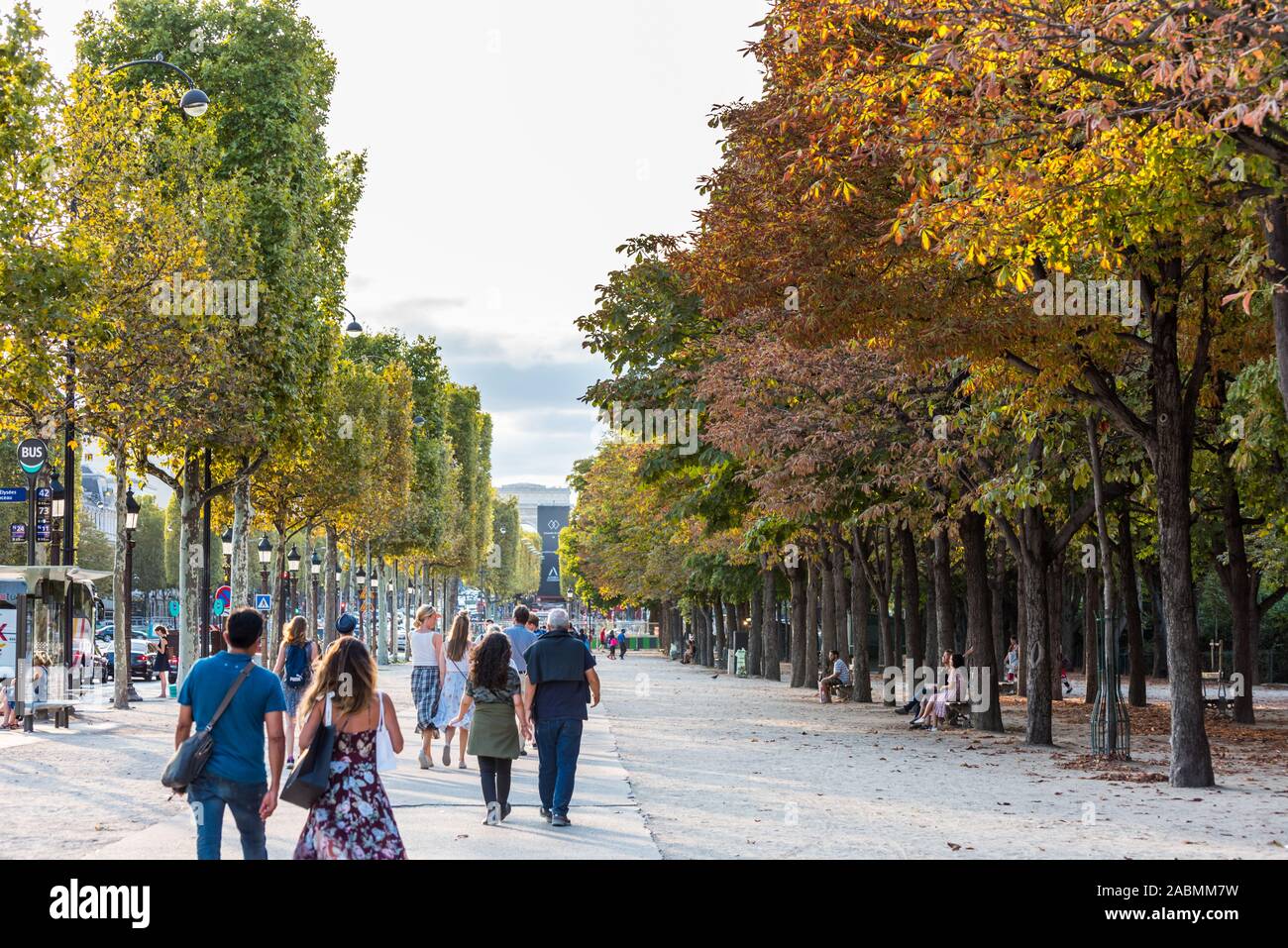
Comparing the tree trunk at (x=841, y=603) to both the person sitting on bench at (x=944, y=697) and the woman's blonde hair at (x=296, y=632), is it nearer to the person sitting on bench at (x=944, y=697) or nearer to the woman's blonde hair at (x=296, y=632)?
the person sitting on bench at (x=944, y=697)

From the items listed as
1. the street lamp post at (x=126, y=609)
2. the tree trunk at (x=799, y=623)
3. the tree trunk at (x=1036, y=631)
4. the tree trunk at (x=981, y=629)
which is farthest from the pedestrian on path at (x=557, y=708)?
the tree trunk at (x=799, y=623)

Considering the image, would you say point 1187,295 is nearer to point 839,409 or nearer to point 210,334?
point 839,409

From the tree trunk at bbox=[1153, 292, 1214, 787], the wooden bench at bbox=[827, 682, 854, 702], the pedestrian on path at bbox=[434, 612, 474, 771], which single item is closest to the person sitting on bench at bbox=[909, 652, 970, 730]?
the wooden bench at bbox=[827, 682, 854, 702]

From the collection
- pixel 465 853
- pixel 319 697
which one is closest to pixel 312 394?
pixel 465 853

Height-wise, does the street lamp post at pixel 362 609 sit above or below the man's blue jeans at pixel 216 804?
below

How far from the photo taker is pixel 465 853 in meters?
11.5

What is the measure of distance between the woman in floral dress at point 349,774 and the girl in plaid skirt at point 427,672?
33.7ft

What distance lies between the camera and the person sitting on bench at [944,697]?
28.2m

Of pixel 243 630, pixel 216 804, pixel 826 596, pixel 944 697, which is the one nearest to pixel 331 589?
pixel 826 596

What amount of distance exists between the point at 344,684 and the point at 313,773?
536 mm

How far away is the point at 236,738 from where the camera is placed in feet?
27.7

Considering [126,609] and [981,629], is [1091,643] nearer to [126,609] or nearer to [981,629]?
[981,629]

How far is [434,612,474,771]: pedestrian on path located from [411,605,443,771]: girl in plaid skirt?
0.10m

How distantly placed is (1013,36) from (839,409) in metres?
13.9
